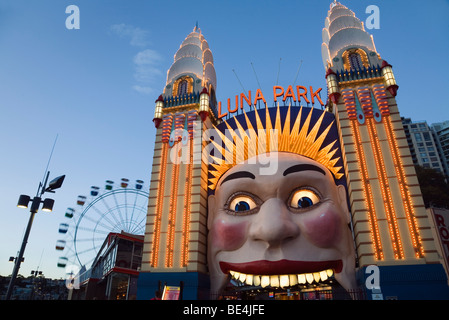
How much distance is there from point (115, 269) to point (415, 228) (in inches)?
893

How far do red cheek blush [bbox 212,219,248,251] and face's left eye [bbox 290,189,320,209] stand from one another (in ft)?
7.59

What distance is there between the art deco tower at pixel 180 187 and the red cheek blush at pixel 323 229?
17.5 ft

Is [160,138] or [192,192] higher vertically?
[160,138]

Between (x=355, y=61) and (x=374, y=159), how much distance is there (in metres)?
6.14

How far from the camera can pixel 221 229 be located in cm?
1369

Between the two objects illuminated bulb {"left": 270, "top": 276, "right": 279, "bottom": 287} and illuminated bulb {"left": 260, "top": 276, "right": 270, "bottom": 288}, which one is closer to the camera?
illuminated bulb {"left": 270, "top": 276, "right": 279, "bottom": 287}

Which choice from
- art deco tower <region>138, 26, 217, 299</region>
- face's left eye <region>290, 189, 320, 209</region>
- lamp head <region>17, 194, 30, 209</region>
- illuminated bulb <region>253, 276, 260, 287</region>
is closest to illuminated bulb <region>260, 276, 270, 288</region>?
illuminated bulb <region>253, 276, 260, 287</region>

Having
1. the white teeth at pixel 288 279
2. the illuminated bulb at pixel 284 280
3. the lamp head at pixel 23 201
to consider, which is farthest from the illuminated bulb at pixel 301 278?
the lamp head at pixel 23 201

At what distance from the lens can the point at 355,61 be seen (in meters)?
16.8

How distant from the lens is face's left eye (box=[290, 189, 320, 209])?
13172 millimetres

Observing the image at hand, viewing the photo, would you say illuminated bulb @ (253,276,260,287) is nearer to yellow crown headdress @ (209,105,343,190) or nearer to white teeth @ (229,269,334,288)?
white teeth @ (229,269,334,288)
